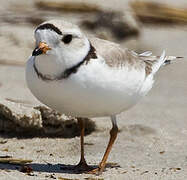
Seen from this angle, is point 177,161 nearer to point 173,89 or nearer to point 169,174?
point 169,174

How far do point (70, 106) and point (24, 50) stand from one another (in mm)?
4064

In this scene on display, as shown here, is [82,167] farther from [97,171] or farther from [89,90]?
[89,90]

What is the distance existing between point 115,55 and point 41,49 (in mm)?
673

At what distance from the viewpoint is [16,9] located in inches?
412

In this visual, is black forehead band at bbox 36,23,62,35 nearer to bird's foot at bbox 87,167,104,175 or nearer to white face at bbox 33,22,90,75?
white face at bbox 33,22,90,75

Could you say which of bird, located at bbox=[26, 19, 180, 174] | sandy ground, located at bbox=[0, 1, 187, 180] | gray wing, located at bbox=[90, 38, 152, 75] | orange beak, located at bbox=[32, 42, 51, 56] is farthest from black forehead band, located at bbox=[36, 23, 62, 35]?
sandy ground, located at bbox=[0, 1, 187, 180]

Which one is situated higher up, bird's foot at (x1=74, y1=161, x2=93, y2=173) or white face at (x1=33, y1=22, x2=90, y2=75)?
white face at (x1=33, y1=22, x2=90, y2=75)

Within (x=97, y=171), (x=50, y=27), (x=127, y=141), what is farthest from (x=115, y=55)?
(x=127, y=141)

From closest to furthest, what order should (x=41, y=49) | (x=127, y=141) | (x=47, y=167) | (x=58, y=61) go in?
1. (x=41, y=49)
2. (x=58, y=61)
3. (x=47, y=167)
4. (x=127, y=141)

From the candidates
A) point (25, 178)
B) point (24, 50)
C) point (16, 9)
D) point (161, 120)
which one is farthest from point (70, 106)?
point (16, 9)

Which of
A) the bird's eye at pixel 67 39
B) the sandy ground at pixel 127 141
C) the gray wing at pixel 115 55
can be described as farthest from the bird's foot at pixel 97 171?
the bird's eye at pixel 67 39

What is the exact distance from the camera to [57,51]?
3936mm

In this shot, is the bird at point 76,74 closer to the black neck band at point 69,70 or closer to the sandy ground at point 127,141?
the black neck band at point 69,70

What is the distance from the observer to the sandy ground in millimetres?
4418
